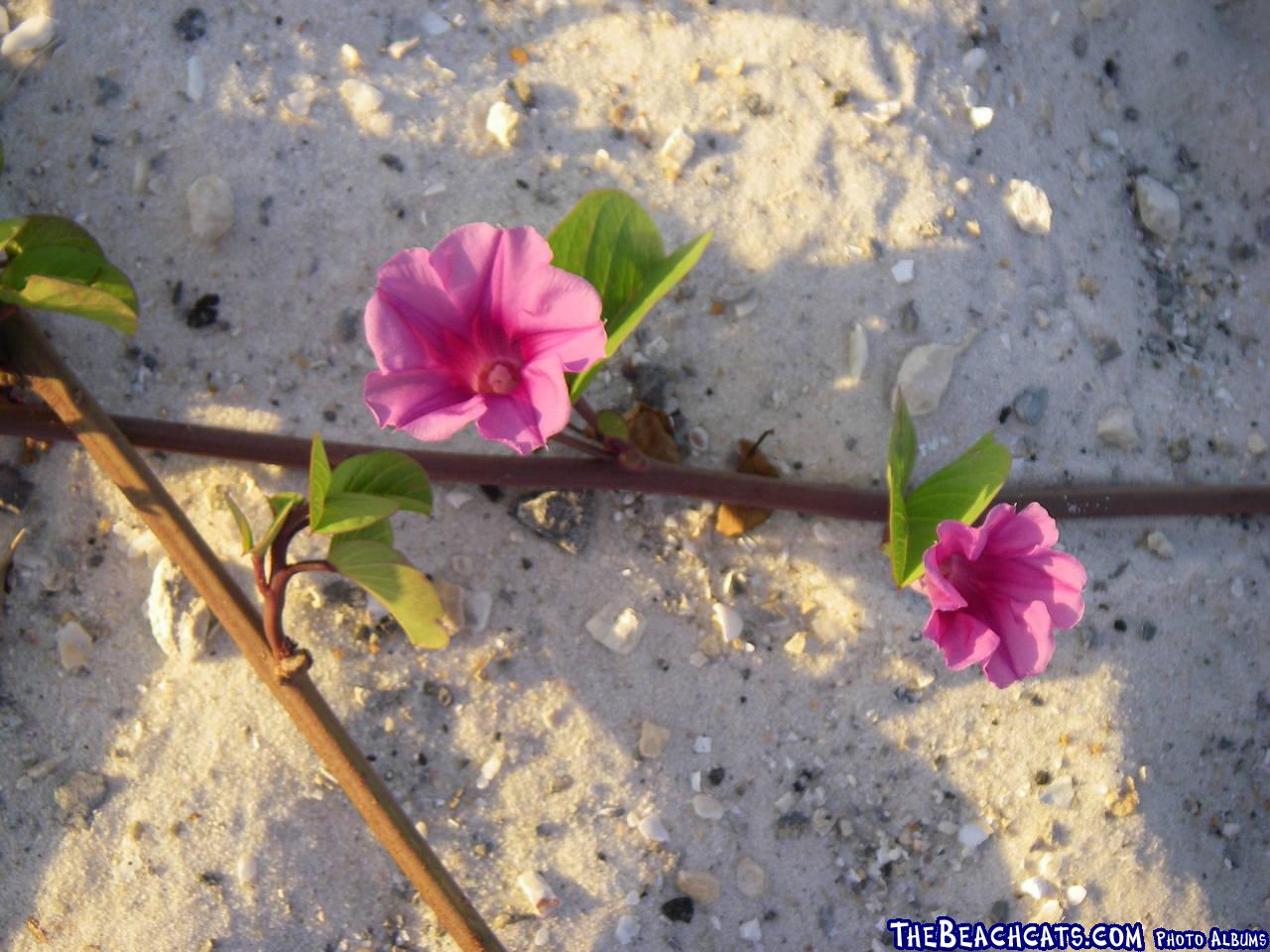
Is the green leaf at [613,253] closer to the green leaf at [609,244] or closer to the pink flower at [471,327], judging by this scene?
the green leaf at [609,244]

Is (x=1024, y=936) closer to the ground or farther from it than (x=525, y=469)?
closer to the ground

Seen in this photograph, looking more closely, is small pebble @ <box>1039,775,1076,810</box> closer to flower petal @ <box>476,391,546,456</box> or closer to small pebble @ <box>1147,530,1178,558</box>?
small pebble @ <box>1147,530,1178,558</box>

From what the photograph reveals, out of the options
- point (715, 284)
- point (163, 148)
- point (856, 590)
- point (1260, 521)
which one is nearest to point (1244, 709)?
point (1260, 521)

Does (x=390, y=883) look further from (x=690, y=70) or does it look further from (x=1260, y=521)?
(x=1260, y=521)

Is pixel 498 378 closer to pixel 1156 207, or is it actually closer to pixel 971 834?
pixel 971 834

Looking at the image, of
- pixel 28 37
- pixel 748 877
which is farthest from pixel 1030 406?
pixel 28 37

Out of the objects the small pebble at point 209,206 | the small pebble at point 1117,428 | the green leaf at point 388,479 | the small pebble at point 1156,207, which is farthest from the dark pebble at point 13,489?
the small pebble at point 1156,207

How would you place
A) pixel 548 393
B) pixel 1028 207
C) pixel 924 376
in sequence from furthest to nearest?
pixel 1028 207, pixel 924 376, pixel 548 393
